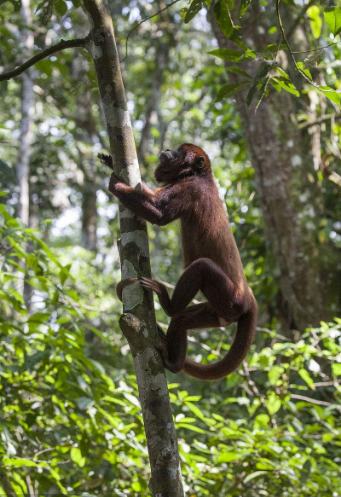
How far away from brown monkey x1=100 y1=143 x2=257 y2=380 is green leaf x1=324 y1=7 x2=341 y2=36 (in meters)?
1.29

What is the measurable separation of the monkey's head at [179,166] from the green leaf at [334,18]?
197 cm

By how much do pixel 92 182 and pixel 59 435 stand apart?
9013 millimetres

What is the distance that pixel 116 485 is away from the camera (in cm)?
459

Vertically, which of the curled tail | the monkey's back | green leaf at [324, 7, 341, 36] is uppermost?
green leaf at [324, 7, 341, 36]

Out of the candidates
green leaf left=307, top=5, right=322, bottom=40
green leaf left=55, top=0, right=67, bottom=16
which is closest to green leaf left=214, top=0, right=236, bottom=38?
green leaf left=55, top=0, right=67, bottom=16

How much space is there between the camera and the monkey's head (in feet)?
14.6

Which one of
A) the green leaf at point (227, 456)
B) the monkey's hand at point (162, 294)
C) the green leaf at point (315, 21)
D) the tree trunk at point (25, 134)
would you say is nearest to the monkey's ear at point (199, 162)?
the monkey's hand at point (162, 294)

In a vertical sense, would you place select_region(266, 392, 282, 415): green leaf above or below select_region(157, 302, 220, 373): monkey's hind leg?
below

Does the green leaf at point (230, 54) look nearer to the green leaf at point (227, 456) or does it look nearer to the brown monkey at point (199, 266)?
the brown monkey at point (199, 266)

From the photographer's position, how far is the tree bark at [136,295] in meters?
2.38

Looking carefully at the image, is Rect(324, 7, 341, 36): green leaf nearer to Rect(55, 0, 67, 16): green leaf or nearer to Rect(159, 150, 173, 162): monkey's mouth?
Rect(55, 0, 67, 16): green leaf

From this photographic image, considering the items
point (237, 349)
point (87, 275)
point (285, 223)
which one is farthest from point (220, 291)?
point (87, 275)

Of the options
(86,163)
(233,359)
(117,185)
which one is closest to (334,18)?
(117,185)

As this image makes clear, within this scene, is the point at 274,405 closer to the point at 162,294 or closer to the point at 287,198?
the point at 162,294
